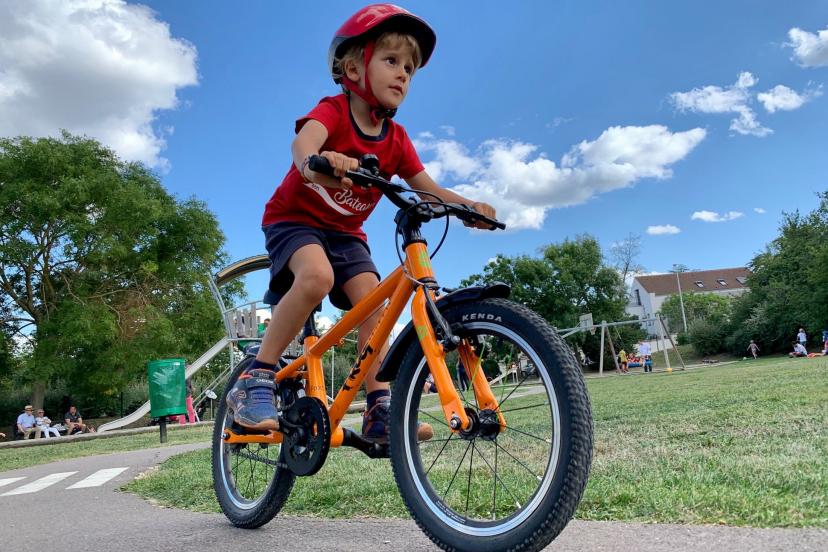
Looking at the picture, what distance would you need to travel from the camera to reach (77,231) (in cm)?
2542

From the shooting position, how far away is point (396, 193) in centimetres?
239

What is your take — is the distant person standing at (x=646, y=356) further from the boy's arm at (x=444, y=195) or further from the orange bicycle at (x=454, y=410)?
the orange bicycle at (x=454, y=410)

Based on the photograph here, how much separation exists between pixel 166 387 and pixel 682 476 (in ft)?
35.6

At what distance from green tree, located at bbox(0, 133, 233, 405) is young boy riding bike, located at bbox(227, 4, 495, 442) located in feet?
79.2

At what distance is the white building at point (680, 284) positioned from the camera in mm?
92188

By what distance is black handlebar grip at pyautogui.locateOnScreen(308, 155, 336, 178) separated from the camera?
217cm

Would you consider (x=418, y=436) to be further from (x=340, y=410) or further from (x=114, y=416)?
(x=114, y=416)

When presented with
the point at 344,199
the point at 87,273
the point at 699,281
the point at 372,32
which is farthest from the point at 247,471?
the point at 699,281

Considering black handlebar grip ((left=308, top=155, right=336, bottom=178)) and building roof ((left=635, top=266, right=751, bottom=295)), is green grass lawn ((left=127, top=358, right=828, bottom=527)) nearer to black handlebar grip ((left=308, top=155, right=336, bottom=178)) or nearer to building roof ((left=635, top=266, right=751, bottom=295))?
black handlebar grip ((left=308, top=155, right=336, bottom=178))

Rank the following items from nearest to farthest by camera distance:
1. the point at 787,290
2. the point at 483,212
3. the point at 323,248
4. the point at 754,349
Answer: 1. the point at 483,212
2. the point at 323,248
3. the point at 754,349
4. the point at 787,290

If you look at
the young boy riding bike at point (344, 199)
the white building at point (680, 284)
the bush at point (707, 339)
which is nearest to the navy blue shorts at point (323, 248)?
the young boy riding bike at point (344, 199)

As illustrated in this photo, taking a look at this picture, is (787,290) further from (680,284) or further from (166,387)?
(680,284)

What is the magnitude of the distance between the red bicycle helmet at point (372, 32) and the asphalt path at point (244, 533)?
1.81 meters

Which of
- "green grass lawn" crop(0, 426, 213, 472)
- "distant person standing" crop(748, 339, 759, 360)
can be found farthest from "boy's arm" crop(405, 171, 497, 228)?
"distant person standing" crop(748, 339, 759, 360)
